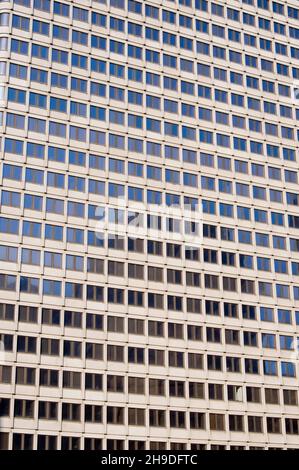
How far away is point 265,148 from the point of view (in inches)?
3570

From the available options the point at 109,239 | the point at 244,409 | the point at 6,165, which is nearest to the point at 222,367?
the point at 244,409

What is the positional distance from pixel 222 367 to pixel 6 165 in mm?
27675

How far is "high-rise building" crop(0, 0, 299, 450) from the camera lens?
239 feet

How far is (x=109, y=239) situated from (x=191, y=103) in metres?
19.3

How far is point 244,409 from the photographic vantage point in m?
78.6

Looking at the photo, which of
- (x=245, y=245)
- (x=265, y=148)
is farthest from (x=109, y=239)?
(x=265, y=148)

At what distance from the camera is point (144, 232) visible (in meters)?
79.8

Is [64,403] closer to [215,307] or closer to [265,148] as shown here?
[215,307]

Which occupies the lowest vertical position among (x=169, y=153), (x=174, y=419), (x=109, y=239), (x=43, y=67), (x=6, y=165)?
(x=174, y=419)

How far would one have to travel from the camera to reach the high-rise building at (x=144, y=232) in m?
72.8
